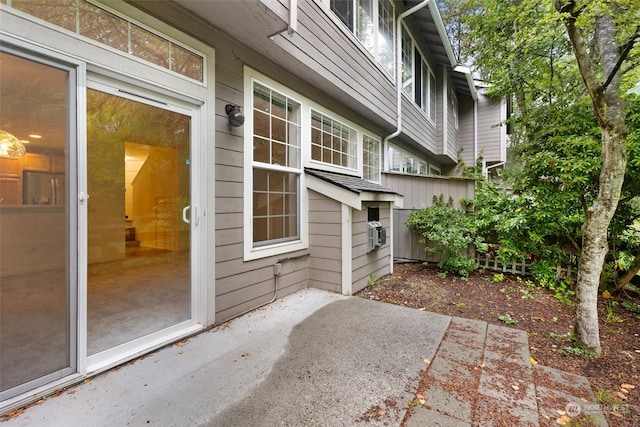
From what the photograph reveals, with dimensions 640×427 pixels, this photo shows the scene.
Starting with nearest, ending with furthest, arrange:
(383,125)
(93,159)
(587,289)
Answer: (93,159) < (587,289) < (383,125)

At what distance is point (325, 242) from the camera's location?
4.14 meters

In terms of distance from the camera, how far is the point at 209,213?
284 cm

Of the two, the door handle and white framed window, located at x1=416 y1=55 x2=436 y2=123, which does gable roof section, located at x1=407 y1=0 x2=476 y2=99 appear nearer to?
white framed window, located at x1=416 y1=55 x2=436 y2=123

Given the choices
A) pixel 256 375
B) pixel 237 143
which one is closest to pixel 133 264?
pixel 237 143

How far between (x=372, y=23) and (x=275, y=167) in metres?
3.85

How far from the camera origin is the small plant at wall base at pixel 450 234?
5.00 m

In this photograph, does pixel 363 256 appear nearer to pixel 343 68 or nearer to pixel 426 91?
pixel 343 68

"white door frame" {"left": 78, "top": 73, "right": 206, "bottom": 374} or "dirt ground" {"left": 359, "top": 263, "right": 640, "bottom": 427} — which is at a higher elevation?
"white door frame" {"left": 78, "top": 73, "right": 206, "bottom": 374}

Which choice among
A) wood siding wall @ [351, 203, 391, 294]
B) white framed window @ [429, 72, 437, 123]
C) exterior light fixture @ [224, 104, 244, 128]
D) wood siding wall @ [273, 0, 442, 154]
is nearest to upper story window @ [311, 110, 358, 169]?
wood siding wall @ [273, 0, 442, 154]

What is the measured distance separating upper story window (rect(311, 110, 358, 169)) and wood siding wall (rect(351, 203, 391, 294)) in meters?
1.13

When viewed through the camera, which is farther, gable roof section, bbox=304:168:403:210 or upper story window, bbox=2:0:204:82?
gable roof section, bbox=304:168:403:210

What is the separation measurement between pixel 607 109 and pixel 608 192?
0.70m

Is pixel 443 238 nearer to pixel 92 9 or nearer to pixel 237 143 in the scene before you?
pixel 237 143

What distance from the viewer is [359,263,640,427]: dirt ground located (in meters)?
2.05
